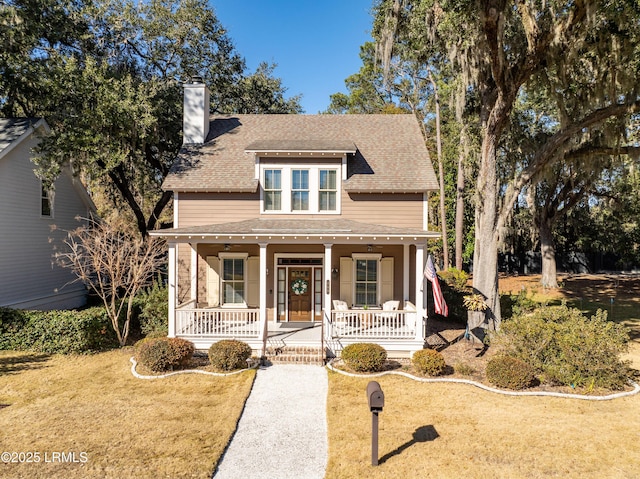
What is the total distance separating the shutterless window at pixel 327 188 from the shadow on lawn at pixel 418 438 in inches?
319

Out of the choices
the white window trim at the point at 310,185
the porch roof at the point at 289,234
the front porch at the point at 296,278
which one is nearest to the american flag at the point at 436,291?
the porch roof at the point at 289,234

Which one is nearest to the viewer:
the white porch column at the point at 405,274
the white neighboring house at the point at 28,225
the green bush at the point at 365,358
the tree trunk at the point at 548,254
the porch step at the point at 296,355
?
the green bush at the point at 365,358

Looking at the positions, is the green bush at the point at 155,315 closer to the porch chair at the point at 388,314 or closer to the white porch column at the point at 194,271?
the white porch column at the point at 194,271

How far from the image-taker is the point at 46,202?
15.2m

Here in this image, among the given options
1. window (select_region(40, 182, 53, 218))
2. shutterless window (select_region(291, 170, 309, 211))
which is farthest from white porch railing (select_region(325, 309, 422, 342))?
window (select_region(40, 182, 53, 218))

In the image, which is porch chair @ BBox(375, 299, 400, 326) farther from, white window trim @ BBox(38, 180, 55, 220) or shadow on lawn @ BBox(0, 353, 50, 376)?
white window trim @ BBox(38, 180, 55, 220)

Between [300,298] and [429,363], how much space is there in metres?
5.28

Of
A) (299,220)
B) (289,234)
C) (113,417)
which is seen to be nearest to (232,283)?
(299,220)

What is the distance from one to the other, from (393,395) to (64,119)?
49.0 ft

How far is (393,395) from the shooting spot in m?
8.22

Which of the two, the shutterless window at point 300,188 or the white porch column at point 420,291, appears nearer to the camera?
the white porch column at point 420,291

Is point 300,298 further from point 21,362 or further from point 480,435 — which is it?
point 21,362

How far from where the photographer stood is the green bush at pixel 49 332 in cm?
1078

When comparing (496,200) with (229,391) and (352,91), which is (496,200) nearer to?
(229,391)
